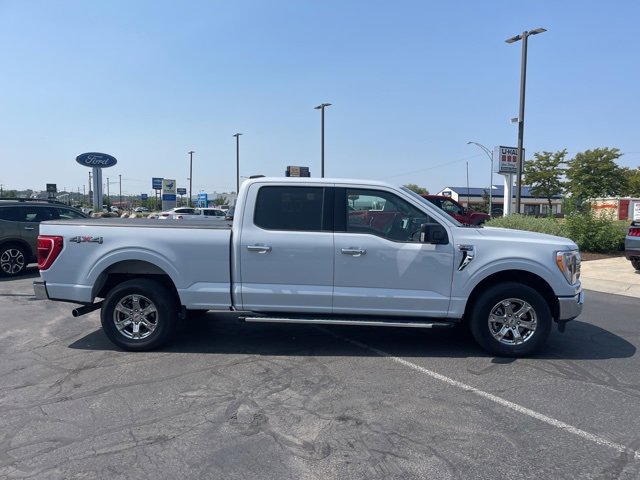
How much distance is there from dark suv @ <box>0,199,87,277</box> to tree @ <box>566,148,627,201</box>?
160 feet

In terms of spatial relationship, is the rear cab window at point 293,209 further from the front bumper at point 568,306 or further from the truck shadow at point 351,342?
the front bumper at point 568,306

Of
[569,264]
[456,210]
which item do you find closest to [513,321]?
[569,264]

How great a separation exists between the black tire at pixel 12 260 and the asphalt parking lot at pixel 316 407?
5.52 m

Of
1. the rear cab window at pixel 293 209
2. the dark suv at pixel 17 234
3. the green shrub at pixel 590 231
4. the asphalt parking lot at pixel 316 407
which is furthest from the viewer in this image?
the green shrub at pixel 590 231

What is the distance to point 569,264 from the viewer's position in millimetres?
5465

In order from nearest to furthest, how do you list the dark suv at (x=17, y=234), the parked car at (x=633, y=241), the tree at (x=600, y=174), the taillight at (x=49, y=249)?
the taillight at (x=49, y=249), the dark suv at (x=17, y=234), the parked car at (x=633, y=241), the tree at (x=600, y=174)

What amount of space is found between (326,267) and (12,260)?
914 cm

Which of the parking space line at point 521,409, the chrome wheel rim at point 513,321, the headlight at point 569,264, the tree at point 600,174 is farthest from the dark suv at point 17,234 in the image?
the tree at point 600,174

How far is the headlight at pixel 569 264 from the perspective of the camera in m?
5.39

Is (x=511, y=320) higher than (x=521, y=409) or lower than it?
higher

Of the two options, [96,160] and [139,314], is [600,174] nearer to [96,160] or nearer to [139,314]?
[96,160]

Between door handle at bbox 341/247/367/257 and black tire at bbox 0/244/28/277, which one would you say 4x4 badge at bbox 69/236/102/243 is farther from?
black tire at bbox 0/244/28/277

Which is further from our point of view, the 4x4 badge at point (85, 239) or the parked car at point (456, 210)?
the parked car at point (456, 210)

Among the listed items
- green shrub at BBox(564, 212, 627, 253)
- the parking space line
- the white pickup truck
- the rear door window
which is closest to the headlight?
the white pickup truck
